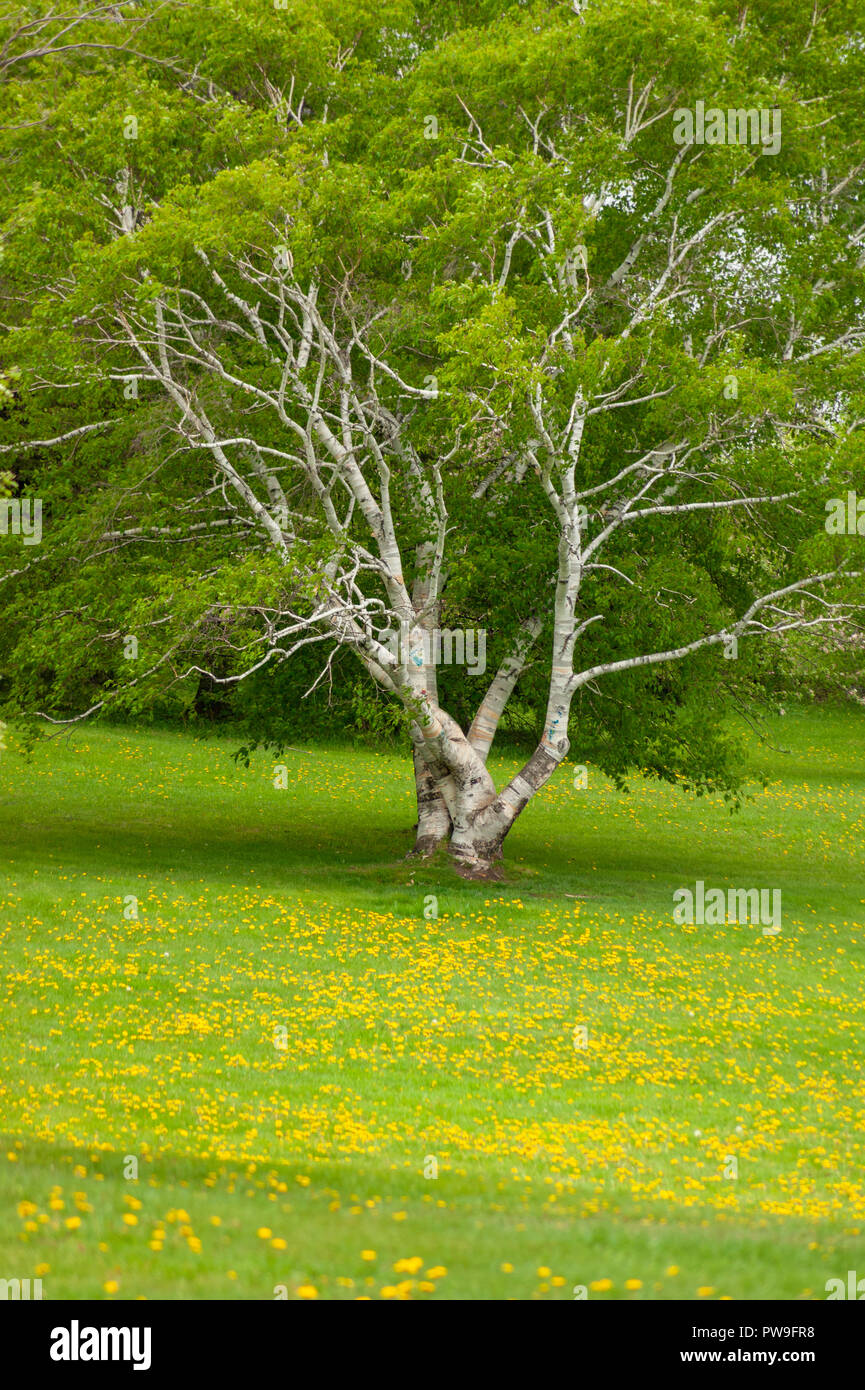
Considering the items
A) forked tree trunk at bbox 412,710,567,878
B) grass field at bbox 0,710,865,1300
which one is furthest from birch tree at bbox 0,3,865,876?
grass field at bbox 0,710,865,1300

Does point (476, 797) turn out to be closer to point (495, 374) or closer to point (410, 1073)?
point (495, 374)

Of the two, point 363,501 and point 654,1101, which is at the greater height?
point 363,501

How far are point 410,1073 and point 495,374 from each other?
10817 mm

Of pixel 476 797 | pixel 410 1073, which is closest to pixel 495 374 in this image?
pixel 476 797

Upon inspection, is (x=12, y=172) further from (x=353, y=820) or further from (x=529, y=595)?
(x=353, y=820)

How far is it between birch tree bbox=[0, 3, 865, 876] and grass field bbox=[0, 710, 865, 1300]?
12.2 feet

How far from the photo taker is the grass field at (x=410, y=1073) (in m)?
7.71

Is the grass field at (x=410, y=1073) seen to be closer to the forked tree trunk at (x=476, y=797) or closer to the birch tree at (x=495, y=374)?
the forked tree trunk at (x=476, y=797)

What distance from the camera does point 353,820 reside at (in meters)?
34.3

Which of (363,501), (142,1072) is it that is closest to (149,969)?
(142,1072)

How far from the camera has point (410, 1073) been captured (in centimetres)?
1377

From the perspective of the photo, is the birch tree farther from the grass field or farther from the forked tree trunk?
the grass field

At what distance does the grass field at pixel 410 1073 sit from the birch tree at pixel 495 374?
371 cm
